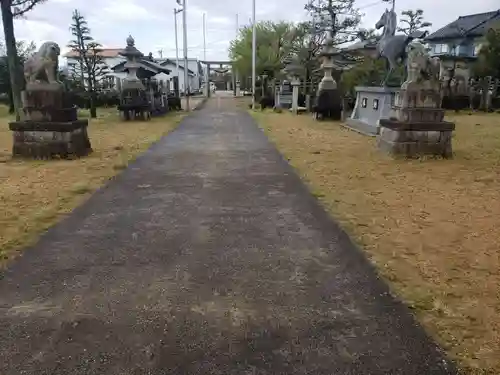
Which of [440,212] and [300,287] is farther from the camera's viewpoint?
[440,212]

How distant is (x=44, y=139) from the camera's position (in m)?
8.77

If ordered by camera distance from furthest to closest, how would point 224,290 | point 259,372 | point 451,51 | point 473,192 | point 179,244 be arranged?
point 451,51 → point 473,192 → point 179,244 → point 224,290 → point 259,372

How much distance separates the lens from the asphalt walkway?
2367mm

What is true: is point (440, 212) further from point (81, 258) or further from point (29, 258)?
point (29, 258)

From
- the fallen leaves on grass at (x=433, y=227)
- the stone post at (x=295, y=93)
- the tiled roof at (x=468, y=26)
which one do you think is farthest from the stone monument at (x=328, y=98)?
the tiled roof at (x=468, y=26)

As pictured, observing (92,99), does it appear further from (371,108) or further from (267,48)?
(267,48)

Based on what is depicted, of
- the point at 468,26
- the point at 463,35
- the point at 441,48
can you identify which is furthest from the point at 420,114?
the point at 441,48

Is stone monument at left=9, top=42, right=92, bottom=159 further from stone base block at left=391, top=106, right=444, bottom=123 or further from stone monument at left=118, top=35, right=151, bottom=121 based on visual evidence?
stone monument at left=118, top=35, right=151, bottom=121

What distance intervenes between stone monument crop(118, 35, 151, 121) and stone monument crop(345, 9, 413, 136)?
9.92m

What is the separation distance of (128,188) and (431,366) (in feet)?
17.0

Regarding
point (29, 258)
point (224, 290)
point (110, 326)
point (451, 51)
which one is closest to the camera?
point (110, 326)

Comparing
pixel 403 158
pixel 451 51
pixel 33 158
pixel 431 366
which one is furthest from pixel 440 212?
pixel 451 51

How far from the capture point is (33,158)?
28.8 ft

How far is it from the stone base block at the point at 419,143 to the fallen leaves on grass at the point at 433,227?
34 cm
